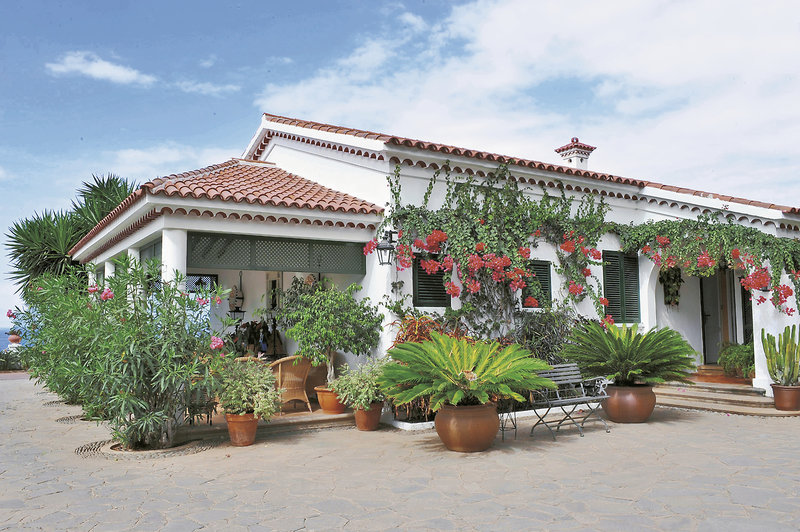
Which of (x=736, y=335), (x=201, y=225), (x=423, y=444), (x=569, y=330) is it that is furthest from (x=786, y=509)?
(x=736, y=335)

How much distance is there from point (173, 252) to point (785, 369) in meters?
9.38

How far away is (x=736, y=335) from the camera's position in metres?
12.1

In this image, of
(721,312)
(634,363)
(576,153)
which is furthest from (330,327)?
(721,312)

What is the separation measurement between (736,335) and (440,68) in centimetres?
818

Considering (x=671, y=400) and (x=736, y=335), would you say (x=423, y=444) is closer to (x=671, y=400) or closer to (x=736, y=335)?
(x=671, y=400)

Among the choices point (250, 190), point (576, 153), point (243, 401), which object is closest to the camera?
point (243, 401)

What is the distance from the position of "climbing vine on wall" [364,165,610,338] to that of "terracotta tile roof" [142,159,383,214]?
815 mm

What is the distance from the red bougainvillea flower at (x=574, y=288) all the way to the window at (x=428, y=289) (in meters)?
2.58

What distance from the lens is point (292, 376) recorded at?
8867 millimetres

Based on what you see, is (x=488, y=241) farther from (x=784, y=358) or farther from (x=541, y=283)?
(x=784, y=358)

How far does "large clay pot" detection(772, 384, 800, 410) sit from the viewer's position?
911cm

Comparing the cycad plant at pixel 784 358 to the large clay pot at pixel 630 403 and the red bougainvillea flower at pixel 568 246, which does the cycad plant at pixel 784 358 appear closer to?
the large clay pot at pixel 630 403

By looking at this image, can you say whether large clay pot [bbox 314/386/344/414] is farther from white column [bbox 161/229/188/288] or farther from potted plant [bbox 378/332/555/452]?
white column [bbox 161/229/188/288]

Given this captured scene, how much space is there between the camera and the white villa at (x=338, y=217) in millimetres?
8273
